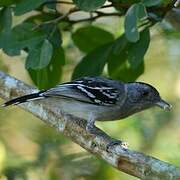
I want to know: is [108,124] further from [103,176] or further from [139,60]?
Answer: [139,60]

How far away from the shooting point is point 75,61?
602cm

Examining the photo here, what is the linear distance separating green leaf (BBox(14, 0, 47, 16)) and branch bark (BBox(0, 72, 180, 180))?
2.12 ft

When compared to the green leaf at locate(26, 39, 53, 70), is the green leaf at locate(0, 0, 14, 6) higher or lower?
higher

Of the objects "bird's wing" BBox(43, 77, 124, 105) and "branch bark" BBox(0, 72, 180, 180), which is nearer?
"branch bark" BBox(0, 72, 180, 180)

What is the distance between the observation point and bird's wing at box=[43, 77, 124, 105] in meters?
4.78

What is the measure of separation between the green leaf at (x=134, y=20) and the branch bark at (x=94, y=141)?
0.58 meters

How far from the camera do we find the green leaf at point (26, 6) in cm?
416

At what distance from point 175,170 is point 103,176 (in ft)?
4.16

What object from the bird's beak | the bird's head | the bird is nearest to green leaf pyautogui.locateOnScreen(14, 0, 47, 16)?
the bird

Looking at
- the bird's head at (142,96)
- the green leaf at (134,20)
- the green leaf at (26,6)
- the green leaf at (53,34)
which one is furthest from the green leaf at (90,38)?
the green leaf at (134,20)

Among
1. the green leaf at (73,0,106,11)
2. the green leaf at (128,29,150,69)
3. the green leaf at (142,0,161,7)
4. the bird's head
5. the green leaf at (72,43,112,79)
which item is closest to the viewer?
the green leaf at (142,0,161,7)

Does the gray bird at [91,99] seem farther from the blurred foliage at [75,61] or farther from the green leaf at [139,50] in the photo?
the green leaf at [139,50]

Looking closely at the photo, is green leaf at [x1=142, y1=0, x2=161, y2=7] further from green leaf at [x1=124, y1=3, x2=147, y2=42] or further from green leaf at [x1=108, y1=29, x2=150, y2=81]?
green leaf at [x1=108, y1=29, x2=150, y2=81]

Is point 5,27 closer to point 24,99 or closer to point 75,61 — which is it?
point 24,99
